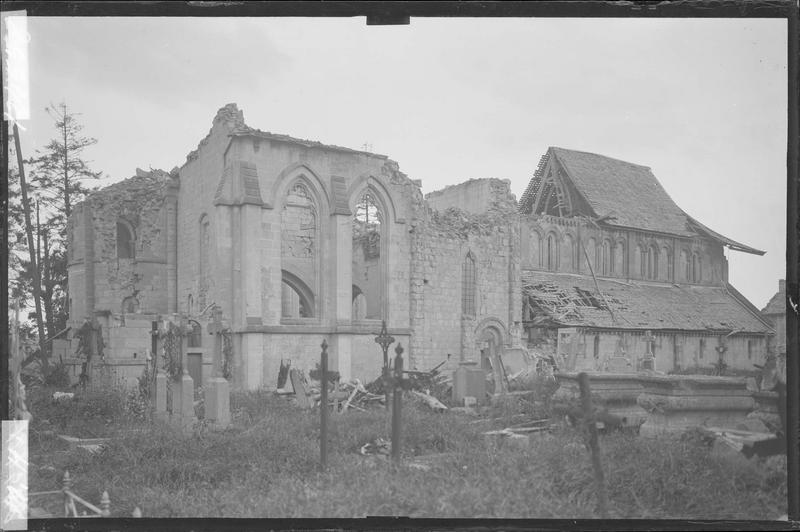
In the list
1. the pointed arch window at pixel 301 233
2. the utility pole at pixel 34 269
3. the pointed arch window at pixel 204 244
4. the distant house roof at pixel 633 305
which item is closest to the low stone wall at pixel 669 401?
the distant house roof at pixel 633 305

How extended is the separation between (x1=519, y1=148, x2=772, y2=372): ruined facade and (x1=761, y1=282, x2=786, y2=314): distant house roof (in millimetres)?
253

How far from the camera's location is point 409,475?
6.95 m

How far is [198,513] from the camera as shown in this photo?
657cm

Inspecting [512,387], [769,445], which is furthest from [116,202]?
[769,445]

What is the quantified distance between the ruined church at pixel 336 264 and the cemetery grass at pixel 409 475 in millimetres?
1497

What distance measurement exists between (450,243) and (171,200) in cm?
413

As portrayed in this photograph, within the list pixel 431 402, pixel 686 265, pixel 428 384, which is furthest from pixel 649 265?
pixel 431 402

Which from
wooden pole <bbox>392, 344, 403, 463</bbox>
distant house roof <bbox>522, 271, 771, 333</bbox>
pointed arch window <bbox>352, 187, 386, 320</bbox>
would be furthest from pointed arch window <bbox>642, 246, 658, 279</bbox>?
wooden pole <bbox>392, 344, 403, 463</bbox>

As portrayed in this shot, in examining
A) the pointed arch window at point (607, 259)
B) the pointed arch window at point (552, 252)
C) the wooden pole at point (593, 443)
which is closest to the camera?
the wooden pole at point (593, 443)

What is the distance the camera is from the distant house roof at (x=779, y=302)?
7.04m

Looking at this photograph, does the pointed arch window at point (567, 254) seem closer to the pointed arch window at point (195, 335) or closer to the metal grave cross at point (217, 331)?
the metal grave cross at point (217, 331)

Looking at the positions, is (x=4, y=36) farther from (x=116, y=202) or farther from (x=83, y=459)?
(x=83, y=459)

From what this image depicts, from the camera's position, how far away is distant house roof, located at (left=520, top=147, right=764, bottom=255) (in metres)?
8.72

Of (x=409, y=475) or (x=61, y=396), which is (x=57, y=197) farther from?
(x=409, y=475)
